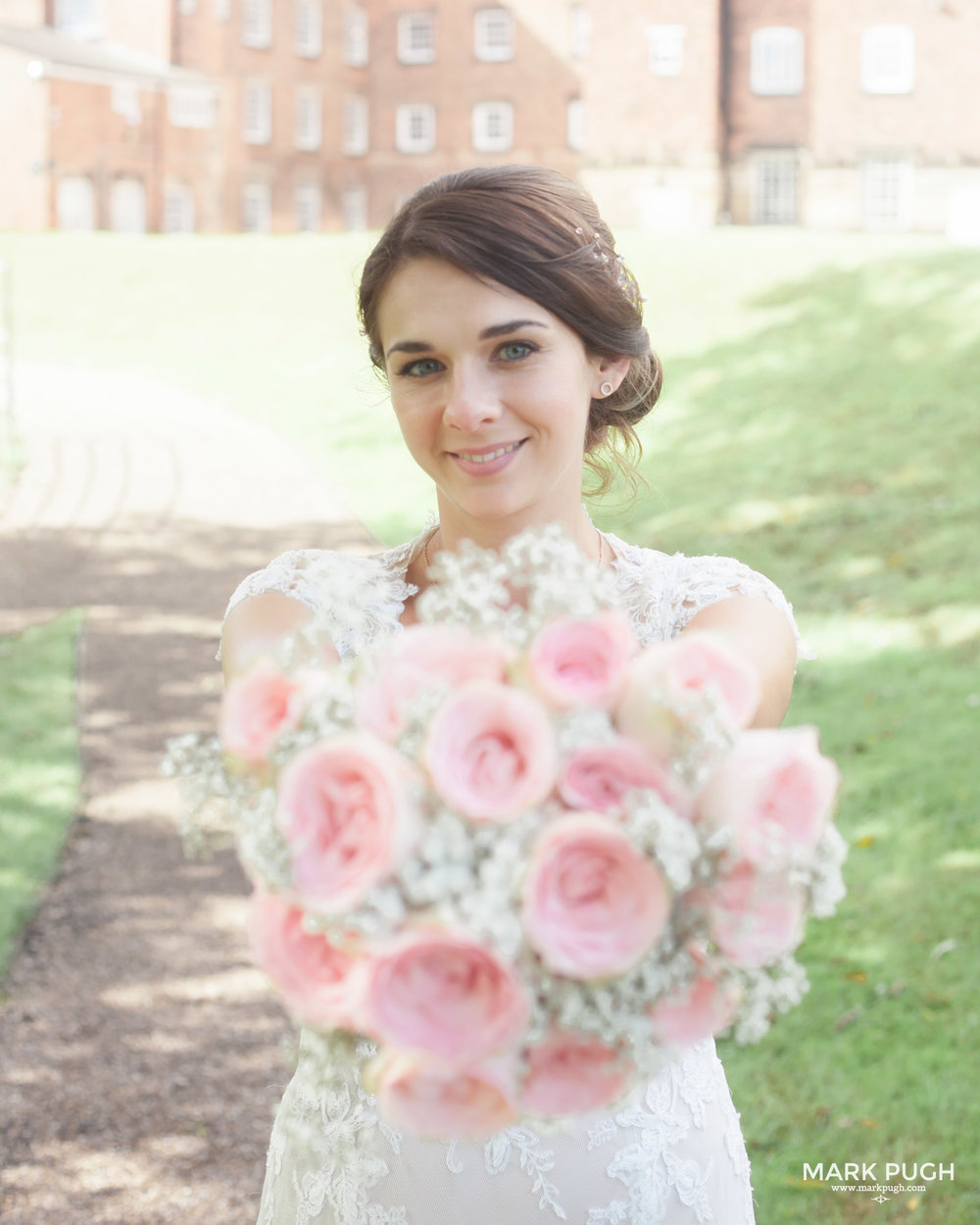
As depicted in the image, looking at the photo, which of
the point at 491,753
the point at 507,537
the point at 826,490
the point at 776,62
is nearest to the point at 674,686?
the point at 491,753

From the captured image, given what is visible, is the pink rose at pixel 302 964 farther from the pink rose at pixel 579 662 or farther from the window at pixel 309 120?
the window at pixel 309 120

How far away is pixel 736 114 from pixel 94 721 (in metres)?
35.3

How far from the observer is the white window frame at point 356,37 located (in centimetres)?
4666

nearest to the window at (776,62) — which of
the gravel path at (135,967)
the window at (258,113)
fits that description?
the window at (258,113)

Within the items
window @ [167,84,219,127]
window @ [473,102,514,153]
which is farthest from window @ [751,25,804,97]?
window @ [167,84,219,127]

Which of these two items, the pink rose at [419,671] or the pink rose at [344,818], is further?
the pink rose at [419,671]

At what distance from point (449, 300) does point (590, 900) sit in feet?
4.31

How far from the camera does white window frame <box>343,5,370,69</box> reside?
46656mm

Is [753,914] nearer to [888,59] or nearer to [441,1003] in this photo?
[441,1003]

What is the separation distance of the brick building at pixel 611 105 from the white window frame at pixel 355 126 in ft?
10.9

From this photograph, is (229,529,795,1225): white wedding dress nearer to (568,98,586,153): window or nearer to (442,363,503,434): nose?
(442,363,503,434): nose

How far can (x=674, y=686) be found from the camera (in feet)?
4.63

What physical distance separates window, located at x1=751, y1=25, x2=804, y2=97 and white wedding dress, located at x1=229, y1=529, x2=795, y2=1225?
40.0m

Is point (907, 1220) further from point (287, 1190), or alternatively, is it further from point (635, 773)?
point (635, 773)
